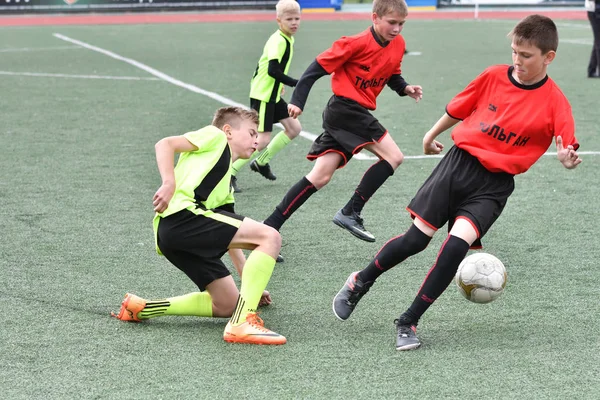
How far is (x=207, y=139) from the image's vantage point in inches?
175

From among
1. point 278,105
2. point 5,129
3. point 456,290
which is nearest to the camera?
point 456,290

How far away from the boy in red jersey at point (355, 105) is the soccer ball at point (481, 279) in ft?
4.88

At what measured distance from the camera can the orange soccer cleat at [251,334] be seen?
430 centimetres

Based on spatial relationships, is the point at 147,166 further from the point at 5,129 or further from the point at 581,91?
the point at 581,91

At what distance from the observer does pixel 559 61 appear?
16.6 m

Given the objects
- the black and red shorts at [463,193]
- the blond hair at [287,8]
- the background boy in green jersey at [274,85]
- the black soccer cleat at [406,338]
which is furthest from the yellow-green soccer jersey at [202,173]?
the blond hair at [287,8]

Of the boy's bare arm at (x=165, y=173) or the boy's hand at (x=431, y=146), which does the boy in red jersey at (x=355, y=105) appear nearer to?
the boy's hand at (x=431, y=146)

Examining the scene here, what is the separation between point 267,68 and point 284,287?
2.91 metres

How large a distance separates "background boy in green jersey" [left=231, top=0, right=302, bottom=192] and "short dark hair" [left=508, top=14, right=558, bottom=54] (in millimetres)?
3275

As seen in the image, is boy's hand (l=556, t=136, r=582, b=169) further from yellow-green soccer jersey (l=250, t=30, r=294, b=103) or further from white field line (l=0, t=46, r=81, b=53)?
white field line (l=0, t=46, r=81, b=53)

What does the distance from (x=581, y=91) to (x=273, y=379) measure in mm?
10180

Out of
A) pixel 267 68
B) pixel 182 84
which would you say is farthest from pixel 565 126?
pixel 182 84

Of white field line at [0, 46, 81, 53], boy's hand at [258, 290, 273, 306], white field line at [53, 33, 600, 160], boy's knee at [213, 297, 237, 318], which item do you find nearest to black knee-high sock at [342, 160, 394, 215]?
boy's hand at [258, 290, 273, 306]

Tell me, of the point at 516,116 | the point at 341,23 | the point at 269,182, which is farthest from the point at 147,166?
the point at 341,23
